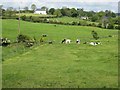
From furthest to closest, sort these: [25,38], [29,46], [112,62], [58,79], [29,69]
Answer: [25,38], [29,46], [112,62], [29,69], [58,79]

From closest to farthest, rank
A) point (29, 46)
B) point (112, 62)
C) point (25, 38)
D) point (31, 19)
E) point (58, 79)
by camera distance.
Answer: point (58, 79) → point (112, 62) → point (29, 46) → point (25, 38) → point (31, 19)

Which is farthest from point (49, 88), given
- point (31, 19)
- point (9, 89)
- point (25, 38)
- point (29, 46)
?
point (31, 19)

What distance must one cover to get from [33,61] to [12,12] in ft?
194

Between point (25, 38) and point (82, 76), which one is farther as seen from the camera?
point (25, 38)

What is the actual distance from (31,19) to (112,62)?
5046cm

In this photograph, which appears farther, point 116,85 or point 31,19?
point 31,19

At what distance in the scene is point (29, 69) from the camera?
19.2 meters

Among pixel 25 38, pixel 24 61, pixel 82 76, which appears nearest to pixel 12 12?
pixel 25 38

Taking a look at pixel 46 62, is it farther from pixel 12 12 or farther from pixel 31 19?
pixel 12 12

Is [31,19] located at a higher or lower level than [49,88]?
higher

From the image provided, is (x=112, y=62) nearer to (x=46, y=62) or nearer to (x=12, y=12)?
(x=46, y=62)

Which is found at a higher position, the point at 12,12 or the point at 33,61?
the point at 12,12

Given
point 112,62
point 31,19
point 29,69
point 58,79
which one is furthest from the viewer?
point 31,19

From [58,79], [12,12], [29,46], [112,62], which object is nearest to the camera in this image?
[58,79]
